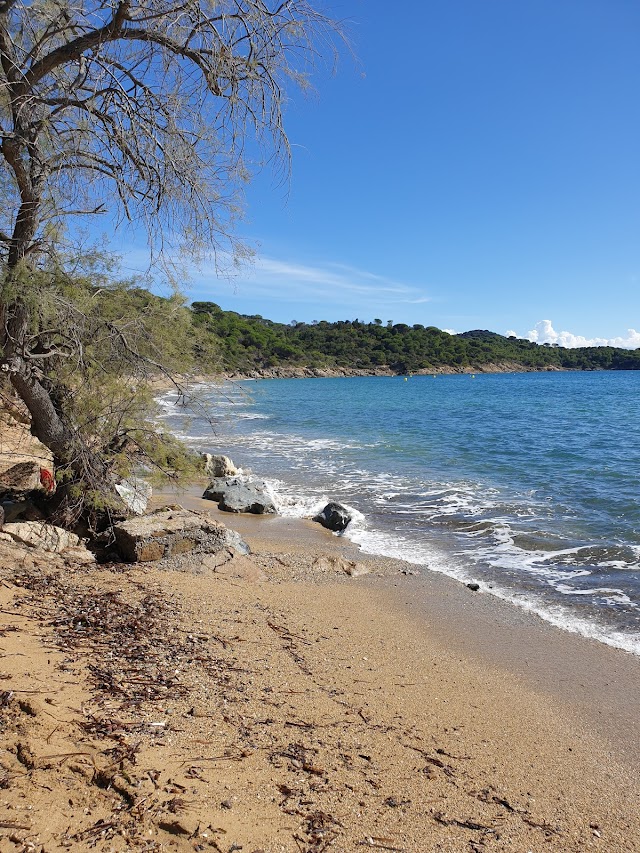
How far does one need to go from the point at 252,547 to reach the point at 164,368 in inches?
123

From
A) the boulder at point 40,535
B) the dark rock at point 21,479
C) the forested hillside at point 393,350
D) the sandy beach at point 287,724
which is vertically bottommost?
the sandy beach at point 287,724

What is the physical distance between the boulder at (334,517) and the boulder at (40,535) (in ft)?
16.4

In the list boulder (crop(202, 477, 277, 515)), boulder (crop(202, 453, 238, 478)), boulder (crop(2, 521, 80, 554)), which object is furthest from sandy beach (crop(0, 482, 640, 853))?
boulder (crop(202, 453, 238, 478))

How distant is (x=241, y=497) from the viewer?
38.0ft

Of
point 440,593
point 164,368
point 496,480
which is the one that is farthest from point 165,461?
point 496,480

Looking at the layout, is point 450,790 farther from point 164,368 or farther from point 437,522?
point 437,522

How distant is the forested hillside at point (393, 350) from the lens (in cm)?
9925

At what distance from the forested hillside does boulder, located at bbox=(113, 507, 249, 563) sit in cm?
7880

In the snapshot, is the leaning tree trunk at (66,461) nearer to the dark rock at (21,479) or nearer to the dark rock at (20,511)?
the dark rock at (20,511)

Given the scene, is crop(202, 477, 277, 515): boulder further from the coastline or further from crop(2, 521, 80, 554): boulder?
crop(2, 521, 80, 554): boulder

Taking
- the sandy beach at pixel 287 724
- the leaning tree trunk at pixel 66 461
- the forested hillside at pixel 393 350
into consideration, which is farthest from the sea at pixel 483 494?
the forested hillside at pixel 393 350

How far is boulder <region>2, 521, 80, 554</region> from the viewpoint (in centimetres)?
597

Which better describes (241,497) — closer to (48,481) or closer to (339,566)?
(339,566)

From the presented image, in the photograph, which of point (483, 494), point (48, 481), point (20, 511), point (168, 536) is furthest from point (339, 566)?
point (483, 494)
